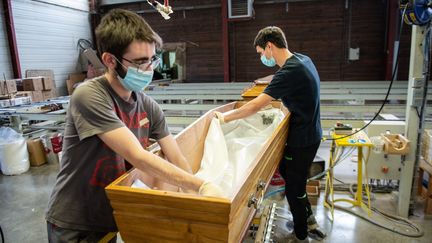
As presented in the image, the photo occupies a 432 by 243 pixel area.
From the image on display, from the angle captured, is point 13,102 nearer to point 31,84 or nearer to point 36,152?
point 36,152

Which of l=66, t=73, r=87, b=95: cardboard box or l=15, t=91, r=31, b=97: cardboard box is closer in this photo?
l=15, t=91, r=31, b=97: cardboard box

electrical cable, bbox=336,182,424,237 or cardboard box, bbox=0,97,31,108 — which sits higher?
cardboard box, bbox=0,97,31,108

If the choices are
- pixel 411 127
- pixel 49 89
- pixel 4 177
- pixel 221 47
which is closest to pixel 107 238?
pixel 411 127

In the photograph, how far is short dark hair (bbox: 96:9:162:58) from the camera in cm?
92

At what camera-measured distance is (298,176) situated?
1.98m

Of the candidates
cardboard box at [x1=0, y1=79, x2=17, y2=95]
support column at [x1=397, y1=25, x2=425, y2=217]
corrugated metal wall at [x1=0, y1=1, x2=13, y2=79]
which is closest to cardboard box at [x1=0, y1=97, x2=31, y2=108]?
cardboard box at [x1=0, y1=79, x2=17, y2=95]

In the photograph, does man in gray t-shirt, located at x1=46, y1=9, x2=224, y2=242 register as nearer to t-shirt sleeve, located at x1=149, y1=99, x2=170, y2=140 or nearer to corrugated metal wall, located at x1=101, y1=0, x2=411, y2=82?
t-shirt sleeve, located at x1=149, y1=99, x2=170, y2=140

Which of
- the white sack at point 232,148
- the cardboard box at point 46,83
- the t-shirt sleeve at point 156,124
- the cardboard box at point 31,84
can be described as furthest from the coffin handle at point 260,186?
the cardboard box at point 46,83

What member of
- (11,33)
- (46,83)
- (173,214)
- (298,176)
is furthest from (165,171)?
(11,33)

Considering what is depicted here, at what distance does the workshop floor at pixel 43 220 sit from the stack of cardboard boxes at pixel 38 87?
264 cm

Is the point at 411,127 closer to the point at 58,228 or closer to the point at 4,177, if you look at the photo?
the point at 58,228

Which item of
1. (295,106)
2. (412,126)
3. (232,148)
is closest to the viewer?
(295,106)

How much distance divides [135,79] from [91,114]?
21 cm

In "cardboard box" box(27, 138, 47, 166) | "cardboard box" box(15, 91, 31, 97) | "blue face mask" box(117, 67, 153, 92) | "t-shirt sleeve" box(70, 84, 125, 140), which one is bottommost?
"cardboard box" box(27, 138, 47, 166)
